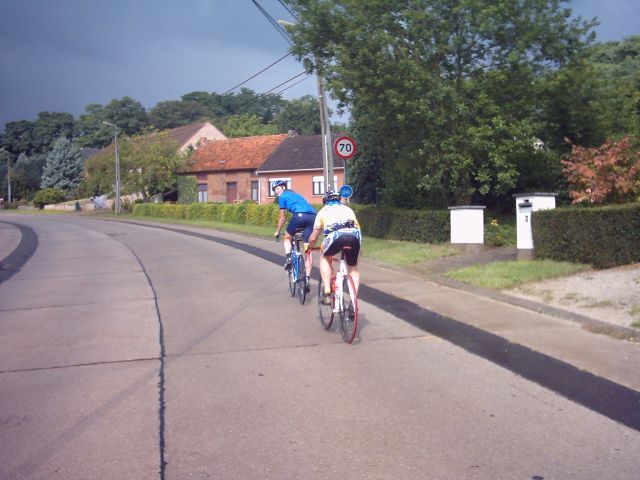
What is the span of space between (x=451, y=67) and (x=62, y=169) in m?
74.2

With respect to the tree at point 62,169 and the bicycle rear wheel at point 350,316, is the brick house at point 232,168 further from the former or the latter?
the bicycle rear wheel at point 350,316

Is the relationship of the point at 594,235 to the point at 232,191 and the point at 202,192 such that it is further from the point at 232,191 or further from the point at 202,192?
the point at 202,192

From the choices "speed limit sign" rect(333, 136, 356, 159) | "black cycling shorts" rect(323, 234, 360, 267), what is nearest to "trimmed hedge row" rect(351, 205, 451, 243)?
"speed limit sign" rect(333, 136, 356, 159)

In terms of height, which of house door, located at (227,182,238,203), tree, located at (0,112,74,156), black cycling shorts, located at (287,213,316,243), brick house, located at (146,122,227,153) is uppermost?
tree, located at (0,112,74,156)

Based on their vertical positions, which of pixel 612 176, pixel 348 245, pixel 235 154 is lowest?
pixel 348 245

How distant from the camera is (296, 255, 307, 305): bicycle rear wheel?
11164 millimetres

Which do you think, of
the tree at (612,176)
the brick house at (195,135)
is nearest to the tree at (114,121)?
the brick house at (195,135)

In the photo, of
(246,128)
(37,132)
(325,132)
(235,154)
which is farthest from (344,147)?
(37,132)

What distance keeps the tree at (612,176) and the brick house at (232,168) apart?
130 ft

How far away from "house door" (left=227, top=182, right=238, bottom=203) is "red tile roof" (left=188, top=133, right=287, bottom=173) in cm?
130

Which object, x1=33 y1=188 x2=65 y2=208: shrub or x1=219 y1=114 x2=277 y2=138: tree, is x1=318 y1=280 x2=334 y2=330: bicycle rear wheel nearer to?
x1=33 y1=188 x2=65 y2=208: shrub

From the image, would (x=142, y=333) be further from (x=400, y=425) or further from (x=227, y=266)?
(x=227, y=266)

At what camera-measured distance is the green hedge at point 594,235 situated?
12.0 m

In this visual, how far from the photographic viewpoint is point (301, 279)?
11.3m
